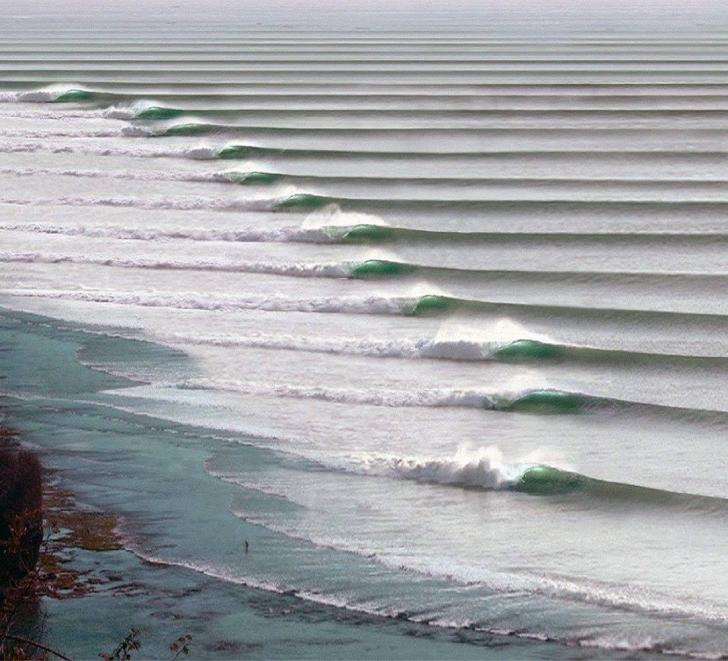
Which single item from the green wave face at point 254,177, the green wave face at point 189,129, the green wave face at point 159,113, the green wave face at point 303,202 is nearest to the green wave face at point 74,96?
the green wave face at point 159,113

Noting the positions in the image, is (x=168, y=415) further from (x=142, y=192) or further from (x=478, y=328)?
(x=142, y=192)

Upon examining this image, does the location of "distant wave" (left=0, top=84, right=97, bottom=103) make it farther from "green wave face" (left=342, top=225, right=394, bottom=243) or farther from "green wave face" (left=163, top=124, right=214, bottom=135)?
"green wave face" (left=342, top=225, right=394, bottom=243)

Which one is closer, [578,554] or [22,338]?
[578,554]

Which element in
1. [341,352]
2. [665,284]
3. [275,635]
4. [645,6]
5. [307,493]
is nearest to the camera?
[275,635]

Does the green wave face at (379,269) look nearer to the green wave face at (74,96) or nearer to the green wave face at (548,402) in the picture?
the green wave face at (548,402)

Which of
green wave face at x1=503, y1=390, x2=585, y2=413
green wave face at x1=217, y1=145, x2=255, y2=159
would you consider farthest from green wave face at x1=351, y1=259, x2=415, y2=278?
green wave face at x1=217, y1=145, x2=255, y2=159

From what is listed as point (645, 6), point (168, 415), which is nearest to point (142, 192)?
point (168, 415)
